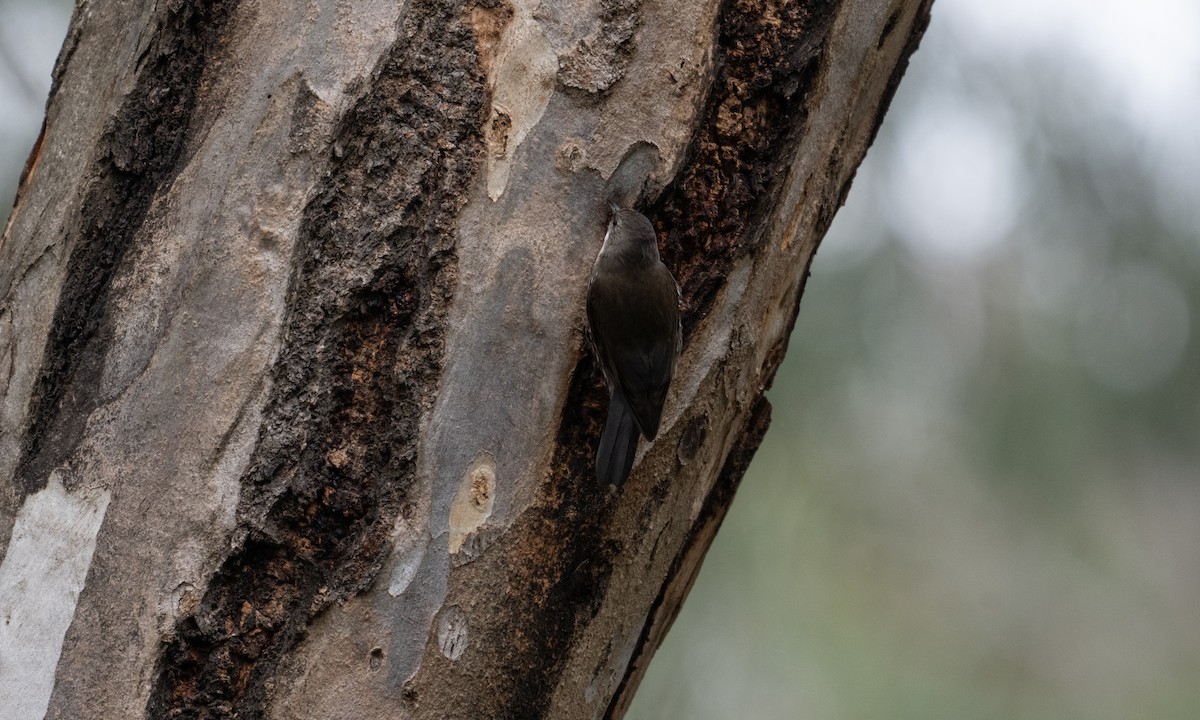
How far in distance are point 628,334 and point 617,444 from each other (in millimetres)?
336

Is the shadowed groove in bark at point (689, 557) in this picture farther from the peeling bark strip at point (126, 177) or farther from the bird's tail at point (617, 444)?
the peeling bark strip at point (126, 177)

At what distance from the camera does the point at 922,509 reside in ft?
15.4

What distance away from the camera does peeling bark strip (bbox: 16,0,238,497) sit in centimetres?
128

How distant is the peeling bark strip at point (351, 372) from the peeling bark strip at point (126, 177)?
0.25 metres

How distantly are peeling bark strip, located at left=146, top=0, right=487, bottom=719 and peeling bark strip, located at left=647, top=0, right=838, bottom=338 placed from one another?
12.3 inches

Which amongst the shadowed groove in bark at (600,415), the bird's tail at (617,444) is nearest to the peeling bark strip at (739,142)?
the shadowed groove in bark at (600,415)

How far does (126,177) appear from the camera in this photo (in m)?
1.33

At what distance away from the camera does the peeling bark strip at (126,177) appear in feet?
4.20

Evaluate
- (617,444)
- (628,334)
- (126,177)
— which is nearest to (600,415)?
(617,444)

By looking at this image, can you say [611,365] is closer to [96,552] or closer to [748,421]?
[748,421]

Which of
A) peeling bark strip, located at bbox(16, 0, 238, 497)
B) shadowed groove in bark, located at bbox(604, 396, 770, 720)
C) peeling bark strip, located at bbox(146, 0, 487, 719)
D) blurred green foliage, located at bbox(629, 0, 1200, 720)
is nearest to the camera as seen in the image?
peeling bark strip, located at bbox(146, 0, 487, 719)

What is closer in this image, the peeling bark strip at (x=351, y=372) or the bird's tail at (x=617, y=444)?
the peeling bark strip at (x=351, y=372)

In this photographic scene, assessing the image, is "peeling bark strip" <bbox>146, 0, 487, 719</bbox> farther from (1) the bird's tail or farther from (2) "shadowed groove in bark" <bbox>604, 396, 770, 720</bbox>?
(2) "shadowed groove in bark" <bbox>604, 396, 770, 720</bbox>

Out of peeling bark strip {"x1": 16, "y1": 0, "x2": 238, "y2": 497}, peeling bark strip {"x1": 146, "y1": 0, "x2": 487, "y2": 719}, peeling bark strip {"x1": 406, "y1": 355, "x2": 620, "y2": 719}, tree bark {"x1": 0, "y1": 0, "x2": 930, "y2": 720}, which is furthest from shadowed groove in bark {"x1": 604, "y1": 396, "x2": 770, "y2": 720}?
peeling bark strip {"x1": 16, "y1": 0, "x2": 238, "y2": 497}
